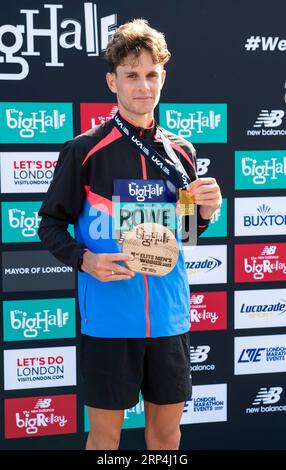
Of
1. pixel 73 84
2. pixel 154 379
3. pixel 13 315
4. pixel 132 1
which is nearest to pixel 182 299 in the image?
pixel 154 379

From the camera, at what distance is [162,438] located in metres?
1.81

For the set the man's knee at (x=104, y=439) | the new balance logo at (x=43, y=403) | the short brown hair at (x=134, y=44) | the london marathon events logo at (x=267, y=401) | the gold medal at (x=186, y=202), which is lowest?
the london marathon events logo at (x=267, y=401)

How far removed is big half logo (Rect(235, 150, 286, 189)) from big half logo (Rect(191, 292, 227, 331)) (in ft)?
1.77

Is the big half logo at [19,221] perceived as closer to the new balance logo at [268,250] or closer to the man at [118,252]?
the man at [118,252]

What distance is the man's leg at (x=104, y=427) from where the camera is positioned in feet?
5.64

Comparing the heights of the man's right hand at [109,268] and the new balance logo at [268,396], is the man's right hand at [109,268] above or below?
above

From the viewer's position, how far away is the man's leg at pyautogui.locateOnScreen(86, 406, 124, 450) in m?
1.72

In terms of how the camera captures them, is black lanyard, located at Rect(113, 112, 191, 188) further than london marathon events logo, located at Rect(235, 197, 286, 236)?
No

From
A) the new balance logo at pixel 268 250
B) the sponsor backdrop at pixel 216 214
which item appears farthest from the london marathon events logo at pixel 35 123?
the new balance logo at pixel 268 250

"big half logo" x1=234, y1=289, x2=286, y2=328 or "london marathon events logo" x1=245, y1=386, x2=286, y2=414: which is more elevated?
"big half logo" x1=234, y1=289, x2=286, y2=328

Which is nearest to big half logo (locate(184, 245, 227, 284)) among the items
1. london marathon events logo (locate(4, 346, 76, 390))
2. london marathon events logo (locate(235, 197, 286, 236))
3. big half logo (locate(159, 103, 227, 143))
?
london marathon events logo (locate(235, 197, 286, 236))

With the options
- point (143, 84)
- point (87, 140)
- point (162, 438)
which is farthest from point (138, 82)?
point (162, 438)

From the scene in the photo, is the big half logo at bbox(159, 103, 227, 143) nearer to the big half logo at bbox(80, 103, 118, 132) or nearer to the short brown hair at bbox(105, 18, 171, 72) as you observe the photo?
the big half logo at bbox(80, 103, 118, 132)

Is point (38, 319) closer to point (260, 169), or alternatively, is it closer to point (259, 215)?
point (259, 215)
